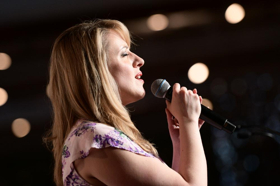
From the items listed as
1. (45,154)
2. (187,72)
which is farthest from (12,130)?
(187,72)

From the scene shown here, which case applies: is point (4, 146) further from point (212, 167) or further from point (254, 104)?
point (254, 104)

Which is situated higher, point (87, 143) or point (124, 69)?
point (124, 69)

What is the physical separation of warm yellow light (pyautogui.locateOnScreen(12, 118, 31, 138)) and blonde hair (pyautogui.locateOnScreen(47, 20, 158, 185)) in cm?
127

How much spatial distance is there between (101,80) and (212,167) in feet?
5.82

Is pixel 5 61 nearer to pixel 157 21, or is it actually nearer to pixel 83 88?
pixel 157 21

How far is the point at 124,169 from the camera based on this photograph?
842 mm

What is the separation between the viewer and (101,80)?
1.03 metres

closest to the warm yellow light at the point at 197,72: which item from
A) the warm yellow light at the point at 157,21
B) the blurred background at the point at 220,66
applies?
the blurred background at the point at 220,66

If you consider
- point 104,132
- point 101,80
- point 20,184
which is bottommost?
point 20,184

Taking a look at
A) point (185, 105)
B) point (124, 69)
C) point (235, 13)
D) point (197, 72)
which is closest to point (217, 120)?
point (185, 105)

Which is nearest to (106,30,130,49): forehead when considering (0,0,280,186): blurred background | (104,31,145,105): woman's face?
(104,31,145,105): woman's face

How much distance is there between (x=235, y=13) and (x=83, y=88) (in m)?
1.91

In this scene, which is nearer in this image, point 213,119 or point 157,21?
point 213,119

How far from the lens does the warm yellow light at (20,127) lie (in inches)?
89.3
